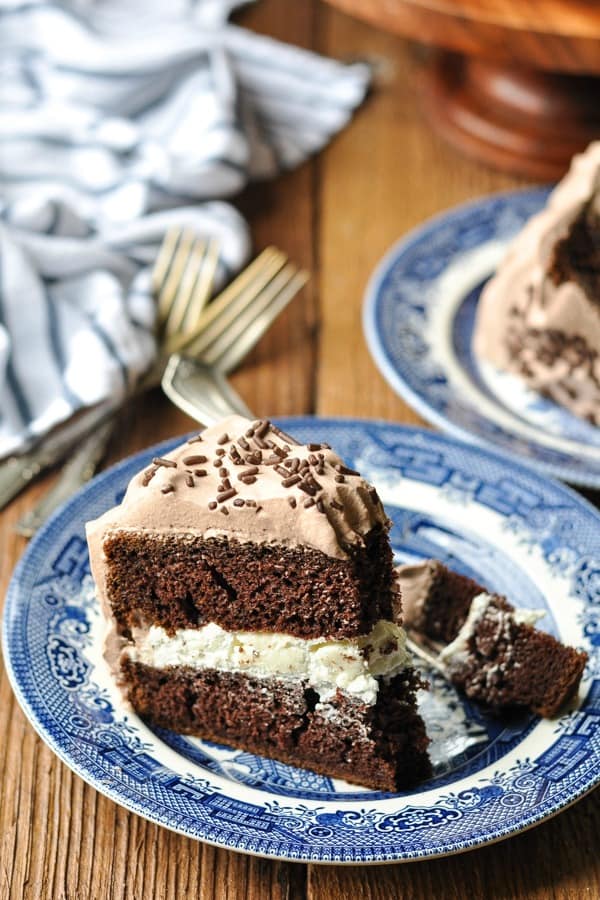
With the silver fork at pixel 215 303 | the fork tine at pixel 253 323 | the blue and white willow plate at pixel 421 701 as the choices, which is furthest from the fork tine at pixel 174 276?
the blue and white willow plate at pixel 421 701

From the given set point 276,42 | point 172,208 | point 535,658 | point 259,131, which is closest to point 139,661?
point 535,658

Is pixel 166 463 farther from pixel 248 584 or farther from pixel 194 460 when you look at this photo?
pixel 248 584

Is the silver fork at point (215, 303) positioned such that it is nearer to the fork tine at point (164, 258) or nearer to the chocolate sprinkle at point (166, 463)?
the fork tine at point (164, 258)

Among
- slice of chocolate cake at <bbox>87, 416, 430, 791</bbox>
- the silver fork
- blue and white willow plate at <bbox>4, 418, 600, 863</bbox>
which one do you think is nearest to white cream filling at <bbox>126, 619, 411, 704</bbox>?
slice of chocolate cake at <bbox>87, 416, 430, 791</bbox>

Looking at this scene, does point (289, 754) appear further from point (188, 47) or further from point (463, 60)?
point (463, 60)

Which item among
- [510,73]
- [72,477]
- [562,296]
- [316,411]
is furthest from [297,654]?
[510,73]

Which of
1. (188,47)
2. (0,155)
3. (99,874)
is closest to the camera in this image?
(99,874)
